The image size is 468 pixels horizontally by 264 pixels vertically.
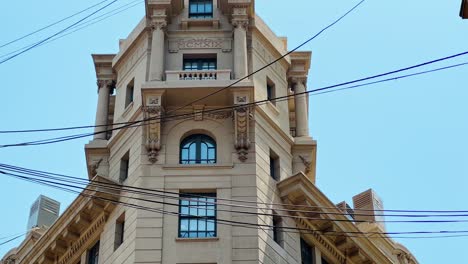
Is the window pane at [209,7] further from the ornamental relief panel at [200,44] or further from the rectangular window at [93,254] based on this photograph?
the rectangular window at [93,254]

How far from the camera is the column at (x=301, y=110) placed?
47219mm

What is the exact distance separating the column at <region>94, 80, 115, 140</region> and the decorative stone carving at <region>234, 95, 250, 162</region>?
307 inches

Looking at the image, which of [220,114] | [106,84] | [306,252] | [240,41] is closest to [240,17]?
[240,41]

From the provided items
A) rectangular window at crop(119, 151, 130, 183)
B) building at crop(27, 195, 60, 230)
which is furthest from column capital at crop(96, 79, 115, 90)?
building at crop(27, 195, 60, 230)

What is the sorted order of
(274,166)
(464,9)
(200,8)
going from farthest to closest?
(200,8), (274,166), (464,9)

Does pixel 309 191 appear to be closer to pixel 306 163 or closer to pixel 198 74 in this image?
pixel 306 163

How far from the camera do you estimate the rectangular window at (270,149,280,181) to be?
143 ft

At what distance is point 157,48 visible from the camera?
45688 millimetres

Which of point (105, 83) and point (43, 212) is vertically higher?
point (105, 83)

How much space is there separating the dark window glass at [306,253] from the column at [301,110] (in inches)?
246

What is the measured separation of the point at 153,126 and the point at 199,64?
5.21 metres

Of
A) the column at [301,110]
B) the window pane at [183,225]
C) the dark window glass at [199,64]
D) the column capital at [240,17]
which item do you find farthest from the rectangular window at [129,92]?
the window pane at [183,225]

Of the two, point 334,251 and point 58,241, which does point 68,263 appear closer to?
point 58,241

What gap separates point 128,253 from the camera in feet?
129
